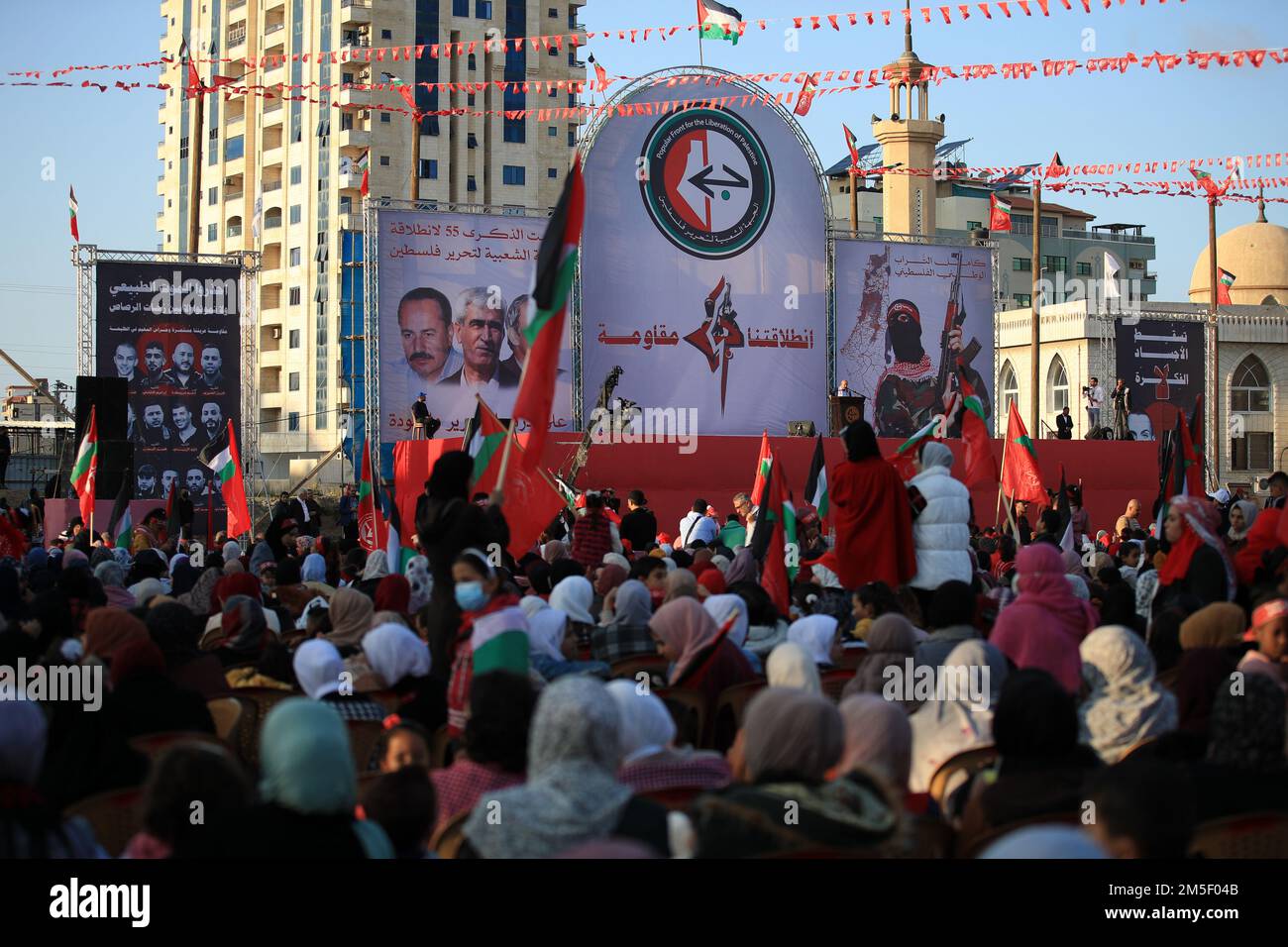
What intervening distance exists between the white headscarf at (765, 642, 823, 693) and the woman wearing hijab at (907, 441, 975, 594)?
12.6 feet

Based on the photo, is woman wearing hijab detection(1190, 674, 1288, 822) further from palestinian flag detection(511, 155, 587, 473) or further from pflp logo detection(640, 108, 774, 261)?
pflp logo detection(640, 108, 774, 261)

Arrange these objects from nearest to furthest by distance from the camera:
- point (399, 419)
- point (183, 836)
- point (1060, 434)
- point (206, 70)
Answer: point (183, 836), point (399, 419), point (1060, 434), point (206, 70)

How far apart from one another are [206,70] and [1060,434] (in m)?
42.1

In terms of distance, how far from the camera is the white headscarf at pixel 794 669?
5137 mm

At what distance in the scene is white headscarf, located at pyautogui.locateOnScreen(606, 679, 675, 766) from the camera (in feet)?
14.5

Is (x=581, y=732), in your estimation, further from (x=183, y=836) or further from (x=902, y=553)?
(x=902, y=553)

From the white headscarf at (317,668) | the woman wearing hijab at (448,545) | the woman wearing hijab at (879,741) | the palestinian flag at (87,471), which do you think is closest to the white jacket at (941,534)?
the woman wearing hijab at (448,545)

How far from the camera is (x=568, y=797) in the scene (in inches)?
138

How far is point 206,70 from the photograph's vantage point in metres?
59.8

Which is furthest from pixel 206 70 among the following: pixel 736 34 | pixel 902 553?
pixel 902 553

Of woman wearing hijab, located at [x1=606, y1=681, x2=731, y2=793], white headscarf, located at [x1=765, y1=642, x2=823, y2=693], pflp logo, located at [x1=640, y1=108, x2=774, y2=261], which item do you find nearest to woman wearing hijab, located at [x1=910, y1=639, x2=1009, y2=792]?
white headscarf, located at [x1=765, y1=642, x2=823, y2=693]

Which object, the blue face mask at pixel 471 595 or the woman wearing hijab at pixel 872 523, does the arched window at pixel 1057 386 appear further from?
the blue face mask at pixel 471 595

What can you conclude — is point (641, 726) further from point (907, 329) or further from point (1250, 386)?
point (1250, 386)
